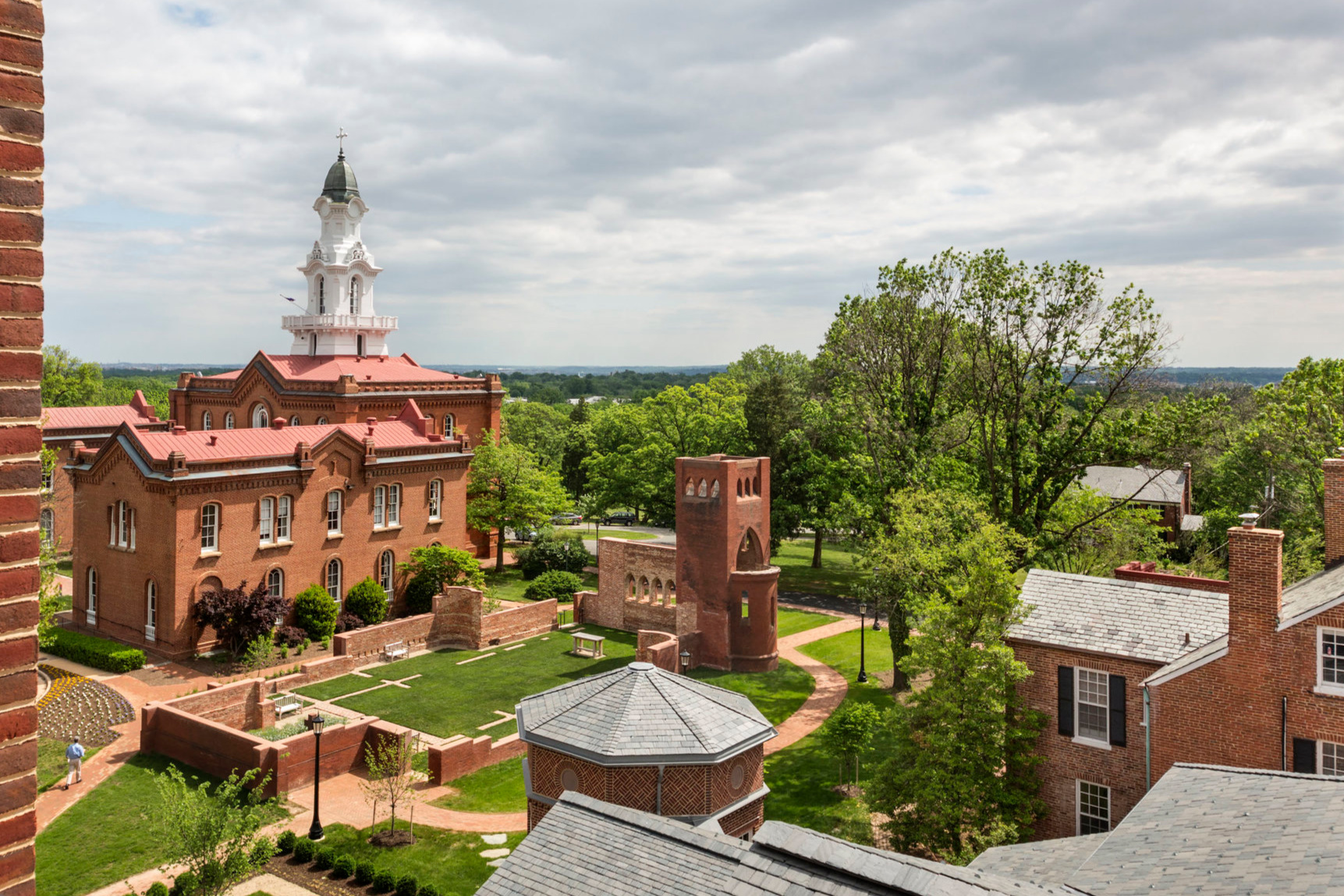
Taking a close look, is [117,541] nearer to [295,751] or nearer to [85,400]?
[295,751]

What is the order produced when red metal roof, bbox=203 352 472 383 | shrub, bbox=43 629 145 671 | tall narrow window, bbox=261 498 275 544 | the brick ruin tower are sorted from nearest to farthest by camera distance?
shrub, bbox=43 629 145 671, the brick ruin tower, tall narrow window, bbox=261 498 275 544, red metal roof, bbox=203 352 472 383

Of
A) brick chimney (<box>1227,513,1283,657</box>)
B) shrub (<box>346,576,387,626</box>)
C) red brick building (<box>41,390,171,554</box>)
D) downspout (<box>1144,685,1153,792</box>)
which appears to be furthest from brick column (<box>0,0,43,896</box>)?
red brick building (<box>41,390,171,554</box>)

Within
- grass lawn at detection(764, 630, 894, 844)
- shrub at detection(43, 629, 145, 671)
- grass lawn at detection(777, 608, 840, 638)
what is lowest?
grass lawn at detection(764, 630, 894, 844)

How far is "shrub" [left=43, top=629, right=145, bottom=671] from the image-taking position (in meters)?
34.8

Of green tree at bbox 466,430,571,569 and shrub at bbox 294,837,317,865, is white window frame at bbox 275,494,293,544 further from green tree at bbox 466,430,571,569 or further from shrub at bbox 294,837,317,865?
shrub at bbox 294,837,317,865

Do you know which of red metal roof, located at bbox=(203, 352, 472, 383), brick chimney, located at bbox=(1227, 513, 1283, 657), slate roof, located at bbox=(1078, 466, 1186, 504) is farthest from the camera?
slate roof, located at bbox=(1078, 466, 1186, 504)

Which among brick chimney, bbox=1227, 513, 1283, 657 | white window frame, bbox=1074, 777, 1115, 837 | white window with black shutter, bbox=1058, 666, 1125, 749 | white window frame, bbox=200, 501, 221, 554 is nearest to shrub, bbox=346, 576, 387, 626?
white window frame, bbox=200, 501, 221, 554

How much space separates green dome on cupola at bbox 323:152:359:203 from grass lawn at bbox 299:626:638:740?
3248cm

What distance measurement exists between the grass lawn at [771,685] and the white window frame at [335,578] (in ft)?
56.7

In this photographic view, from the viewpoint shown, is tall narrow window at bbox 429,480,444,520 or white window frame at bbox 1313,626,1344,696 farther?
tall narrow window at bbox 429,480,444,520

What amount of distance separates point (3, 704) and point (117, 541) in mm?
39922

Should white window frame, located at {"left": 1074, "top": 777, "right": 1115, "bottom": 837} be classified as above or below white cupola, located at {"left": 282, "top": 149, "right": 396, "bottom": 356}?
below

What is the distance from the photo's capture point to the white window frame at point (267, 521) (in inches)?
1523

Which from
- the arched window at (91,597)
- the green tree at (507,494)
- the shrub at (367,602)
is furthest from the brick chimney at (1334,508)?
the arched window at (91,597)
